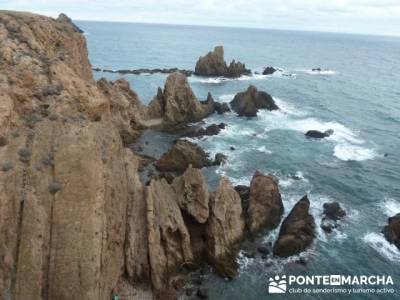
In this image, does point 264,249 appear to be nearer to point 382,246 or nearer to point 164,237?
point 164,237

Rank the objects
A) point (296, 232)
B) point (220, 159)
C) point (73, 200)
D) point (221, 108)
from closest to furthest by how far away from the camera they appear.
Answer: point (73, 200), point (296, 232), point (220, 159), point (221, 108)

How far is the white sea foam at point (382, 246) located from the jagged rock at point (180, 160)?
23464 millimetres

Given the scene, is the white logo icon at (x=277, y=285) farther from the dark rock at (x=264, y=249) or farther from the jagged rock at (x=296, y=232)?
the dark rock at (x=264, y=249)

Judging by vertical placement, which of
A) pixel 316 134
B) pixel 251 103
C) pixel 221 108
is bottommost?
pixel 316 134

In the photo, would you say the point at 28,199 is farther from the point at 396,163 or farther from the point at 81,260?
the point at 396,163

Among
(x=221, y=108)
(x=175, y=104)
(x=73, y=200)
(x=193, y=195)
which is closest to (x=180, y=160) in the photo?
(x=193, y=195)

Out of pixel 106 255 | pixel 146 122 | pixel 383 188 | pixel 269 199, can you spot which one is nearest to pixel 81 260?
pixel 106 255

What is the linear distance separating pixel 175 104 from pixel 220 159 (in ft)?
67.8

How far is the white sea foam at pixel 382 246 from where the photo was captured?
40.3m

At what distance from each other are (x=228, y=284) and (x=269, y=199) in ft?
38.8

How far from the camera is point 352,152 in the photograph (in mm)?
65438

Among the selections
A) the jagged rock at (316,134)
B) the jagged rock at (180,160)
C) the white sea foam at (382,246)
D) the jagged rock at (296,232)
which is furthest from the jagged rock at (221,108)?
the white sea foam at (382,246)

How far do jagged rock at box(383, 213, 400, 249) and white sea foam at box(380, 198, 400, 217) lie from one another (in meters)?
3.95

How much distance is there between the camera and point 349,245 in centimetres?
4159
